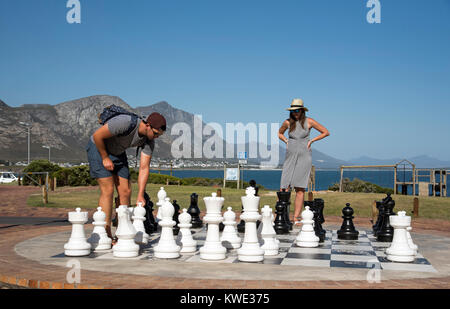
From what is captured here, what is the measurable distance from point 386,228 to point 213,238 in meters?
2.58

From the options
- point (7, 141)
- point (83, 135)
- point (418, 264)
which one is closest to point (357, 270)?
point (418, 264)

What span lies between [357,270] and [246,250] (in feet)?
3.34

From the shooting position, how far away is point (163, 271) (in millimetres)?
3830

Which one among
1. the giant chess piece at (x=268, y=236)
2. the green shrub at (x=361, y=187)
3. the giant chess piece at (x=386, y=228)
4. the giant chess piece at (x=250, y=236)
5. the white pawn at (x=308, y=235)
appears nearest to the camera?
the giant chess piece at (x=250, y=236)

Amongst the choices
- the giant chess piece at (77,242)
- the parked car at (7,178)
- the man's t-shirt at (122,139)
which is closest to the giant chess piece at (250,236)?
the man's t-shirt at (122,139)

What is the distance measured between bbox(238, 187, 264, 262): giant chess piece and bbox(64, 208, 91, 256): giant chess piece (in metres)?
1.50

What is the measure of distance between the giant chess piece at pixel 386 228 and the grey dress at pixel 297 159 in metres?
1.42

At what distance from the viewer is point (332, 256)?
4742mm

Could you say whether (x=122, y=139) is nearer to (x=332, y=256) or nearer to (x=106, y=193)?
(x=106, y=193)

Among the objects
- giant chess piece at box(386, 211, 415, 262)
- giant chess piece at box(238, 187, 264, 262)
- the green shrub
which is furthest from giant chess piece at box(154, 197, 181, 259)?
the green shrub

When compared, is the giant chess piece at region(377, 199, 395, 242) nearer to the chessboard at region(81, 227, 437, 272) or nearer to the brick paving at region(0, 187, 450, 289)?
the chessboard at region(81, 227, 437, 272)

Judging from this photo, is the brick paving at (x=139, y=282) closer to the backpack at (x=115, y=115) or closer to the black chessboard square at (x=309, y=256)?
the black chessboard square at (x=309, y=256)

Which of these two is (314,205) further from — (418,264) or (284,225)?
(418,264)

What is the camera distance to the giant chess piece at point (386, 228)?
5.86 m
